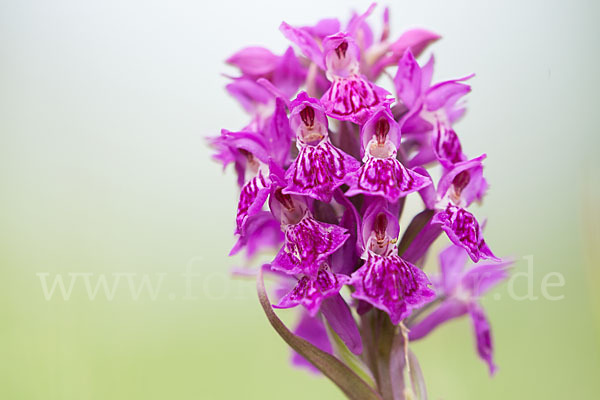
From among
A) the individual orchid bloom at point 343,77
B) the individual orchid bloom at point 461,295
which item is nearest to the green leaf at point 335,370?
the individual orchid bloom at point 461,295

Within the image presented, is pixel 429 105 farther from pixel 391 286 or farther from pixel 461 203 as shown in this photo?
pixel 391 286

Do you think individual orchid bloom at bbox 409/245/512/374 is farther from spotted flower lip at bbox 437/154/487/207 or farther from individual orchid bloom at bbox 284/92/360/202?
individual orchid bloom at bbox 284/92/360/202

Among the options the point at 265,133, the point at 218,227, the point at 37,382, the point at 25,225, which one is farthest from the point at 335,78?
the point at 218,227

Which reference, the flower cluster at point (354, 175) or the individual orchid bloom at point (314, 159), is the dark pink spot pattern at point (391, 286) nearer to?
the flower cluster at point (354, 175)

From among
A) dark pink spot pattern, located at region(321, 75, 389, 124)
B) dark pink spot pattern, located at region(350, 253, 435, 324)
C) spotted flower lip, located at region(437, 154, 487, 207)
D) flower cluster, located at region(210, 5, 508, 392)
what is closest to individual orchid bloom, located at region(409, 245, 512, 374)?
flower cluster, located at region(210, 5, 508, 392)

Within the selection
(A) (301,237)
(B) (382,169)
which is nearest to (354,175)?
(B) (382,169)

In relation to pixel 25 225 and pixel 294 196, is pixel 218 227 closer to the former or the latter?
pixel 25 225
